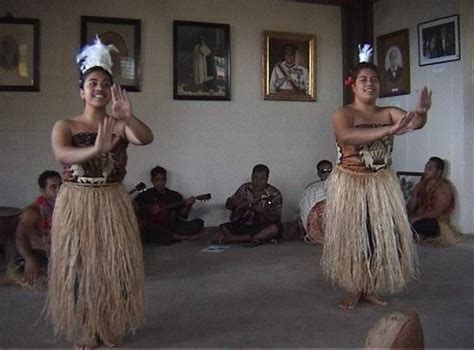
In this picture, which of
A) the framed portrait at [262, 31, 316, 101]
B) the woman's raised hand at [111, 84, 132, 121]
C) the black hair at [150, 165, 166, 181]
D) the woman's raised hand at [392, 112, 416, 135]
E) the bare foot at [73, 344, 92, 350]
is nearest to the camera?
the woman's raised hand at [111, 84, 132, 121]

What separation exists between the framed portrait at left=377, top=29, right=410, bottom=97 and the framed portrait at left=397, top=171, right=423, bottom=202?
0.74m

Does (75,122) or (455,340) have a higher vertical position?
(75,122)

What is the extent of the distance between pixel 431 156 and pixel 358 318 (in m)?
2.89

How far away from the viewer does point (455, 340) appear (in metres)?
2.52

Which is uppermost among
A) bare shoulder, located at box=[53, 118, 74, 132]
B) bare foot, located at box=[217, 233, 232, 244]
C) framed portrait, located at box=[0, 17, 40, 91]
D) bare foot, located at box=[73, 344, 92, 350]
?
framed portrait, located at box=[0, 17, 40, 91]

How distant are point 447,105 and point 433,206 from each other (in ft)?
2.82

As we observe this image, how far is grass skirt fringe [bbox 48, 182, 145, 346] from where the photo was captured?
2.36 meters

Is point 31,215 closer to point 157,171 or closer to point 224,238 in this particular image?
point 157,171

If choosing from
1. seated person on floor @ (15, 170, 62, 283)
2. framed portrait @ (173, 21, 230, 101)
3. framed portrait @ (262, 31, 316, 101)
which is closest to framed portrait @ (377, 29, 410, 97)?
framed portrait @ (262, 31, 316, 101)

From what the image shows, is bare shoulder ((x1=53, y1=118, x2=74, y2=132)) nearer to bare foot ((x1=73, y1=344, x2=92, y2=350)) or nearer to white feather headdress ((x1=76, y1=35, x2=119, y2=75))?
white feather headdress ((x1=76, y1=35, x2=119, y2=75))

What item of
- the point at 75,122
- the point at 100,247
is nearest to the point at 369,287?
the point at 100,247

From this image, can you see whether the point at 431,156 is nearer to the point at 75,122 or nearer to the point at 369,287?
the point at 369,287

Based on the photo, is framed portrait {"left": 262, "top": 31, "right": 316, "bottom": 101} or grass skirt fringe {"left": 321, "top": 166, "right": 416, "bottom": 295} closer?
grass skirt fringe {"left": 321, "top": 166, "right": 416, "bottom": 295}

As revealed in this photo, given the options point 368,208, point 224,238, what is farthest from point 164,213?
point 368,208
